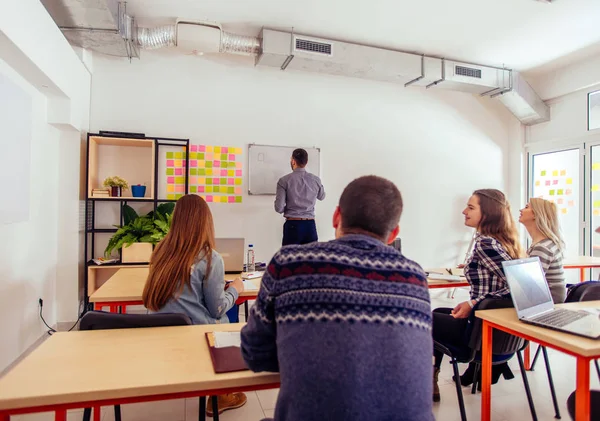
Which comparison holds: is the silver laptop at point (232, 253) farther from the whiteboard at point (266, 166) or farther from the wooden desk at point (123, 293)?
the whiteboard at point (266, 166)

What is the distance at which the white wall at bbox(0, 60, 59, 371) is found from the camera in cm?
273

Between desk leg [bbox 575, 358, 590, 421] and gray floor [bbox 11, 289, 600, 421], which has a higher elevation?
desk leg [bbox 575, 358, 590, 421]

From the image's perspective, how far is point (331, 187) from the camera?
16.5 ft

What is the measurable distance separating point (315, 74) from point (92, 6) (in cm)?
262

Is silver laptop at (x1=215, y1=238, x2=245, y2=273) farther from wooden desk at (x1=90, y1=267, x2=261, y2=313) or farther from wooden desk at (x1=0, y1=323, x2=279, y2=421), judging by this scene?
wooden desk at (x1=0, y1=323, x2=279, y2=421)

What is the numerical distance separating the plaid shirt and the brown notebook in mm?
1386

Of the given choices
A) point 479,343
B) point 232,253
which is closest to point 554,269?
point 479,343

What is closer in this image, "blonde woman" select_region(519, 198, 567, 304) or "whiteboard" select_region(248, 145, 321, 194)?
"blonde woman" select_region(519, 198, 567, 304)

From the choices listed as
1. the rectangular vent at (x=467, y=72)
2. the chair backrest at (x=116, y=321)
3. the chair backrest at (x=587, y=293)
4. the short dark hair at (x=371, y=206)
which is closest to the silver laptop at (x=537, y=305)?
the chair backrest at (x=587, y=293)

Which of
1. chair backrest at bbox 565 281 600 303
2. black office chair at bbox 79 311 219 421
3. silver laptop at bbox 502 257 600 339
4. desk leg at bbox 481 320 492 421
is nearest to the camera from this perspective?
black office chair at bbox 79 311 219 421

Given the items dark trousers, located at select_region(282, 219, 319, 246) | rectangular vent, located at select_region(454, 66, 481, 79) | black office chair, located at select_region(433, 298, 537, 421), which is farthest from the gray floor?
rectangular vent, located at select_region(454, 66, 481, 79)

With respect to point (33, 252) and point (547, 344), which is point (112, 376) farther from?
point (33, 252)

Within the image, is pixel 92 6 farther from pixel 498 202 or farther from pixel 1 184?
pixel 498 202

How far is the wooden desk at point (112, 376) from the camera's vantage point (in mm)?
1040
